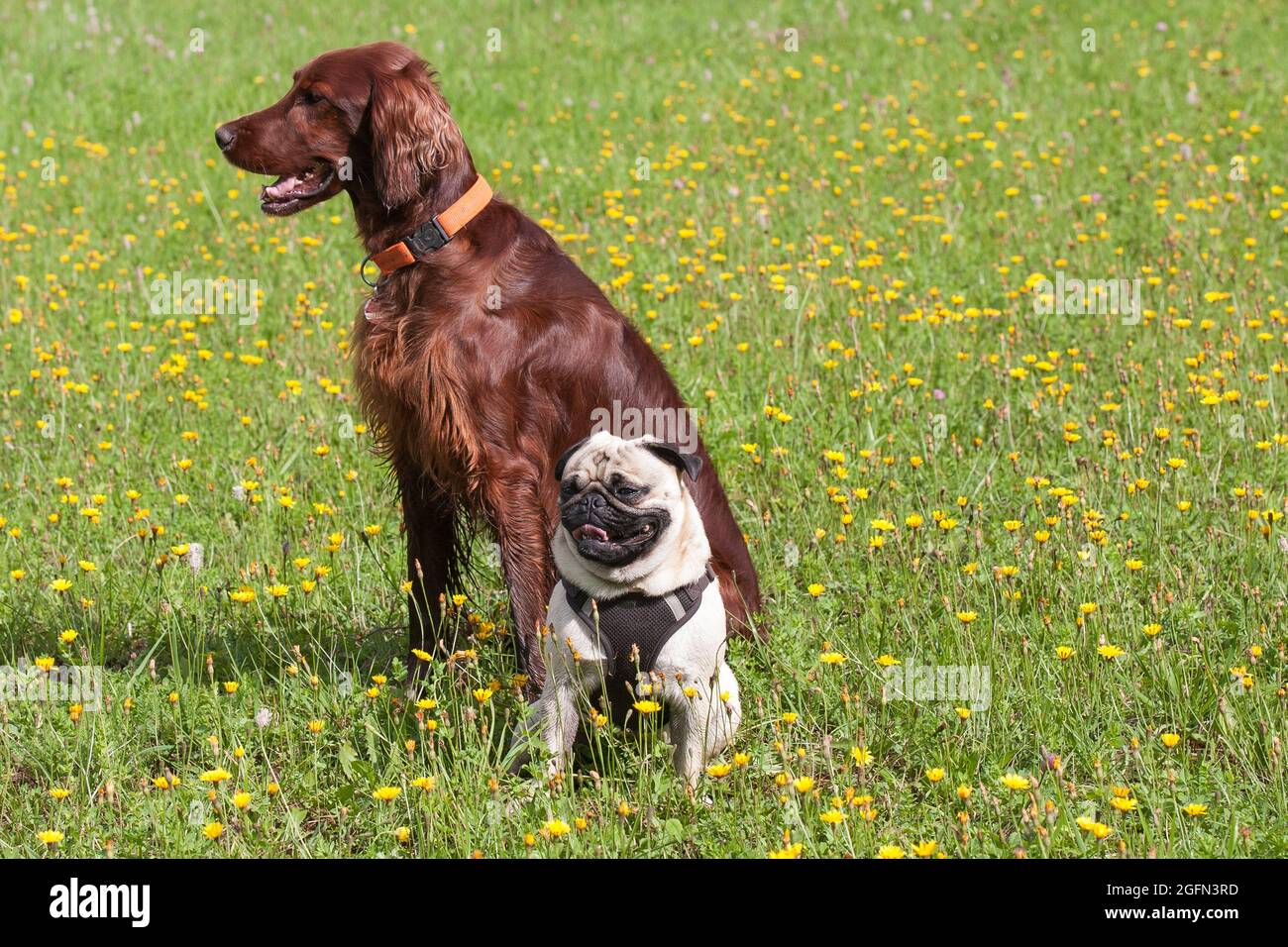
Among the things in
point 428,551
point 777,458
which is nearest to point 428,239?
point 428,551

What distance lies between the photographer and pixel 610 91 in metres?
9.74

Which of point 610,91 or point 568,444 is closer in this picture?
point 568,444

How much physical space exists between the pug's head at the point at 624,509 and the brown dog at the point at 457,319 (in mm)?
422

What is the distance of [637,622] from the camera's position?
3.30m

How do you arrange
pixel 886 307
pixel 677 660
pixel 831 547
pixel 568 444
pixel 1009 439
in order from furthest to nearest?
pixel 886 307 → pixel 1009 439 → pixel 831 547 → pixel 568 444 → pixel 677 660

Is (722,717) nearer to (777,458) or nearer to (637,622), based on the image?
(637,622)

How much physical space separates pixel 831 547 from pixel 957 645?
0.78 meters

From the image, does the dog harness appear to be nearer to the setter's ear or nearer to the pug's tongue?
the setter's ear

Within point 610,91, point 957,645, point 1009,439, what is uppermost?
point 610,91

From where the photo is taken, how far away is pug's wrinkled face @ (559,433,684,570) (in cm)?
323
